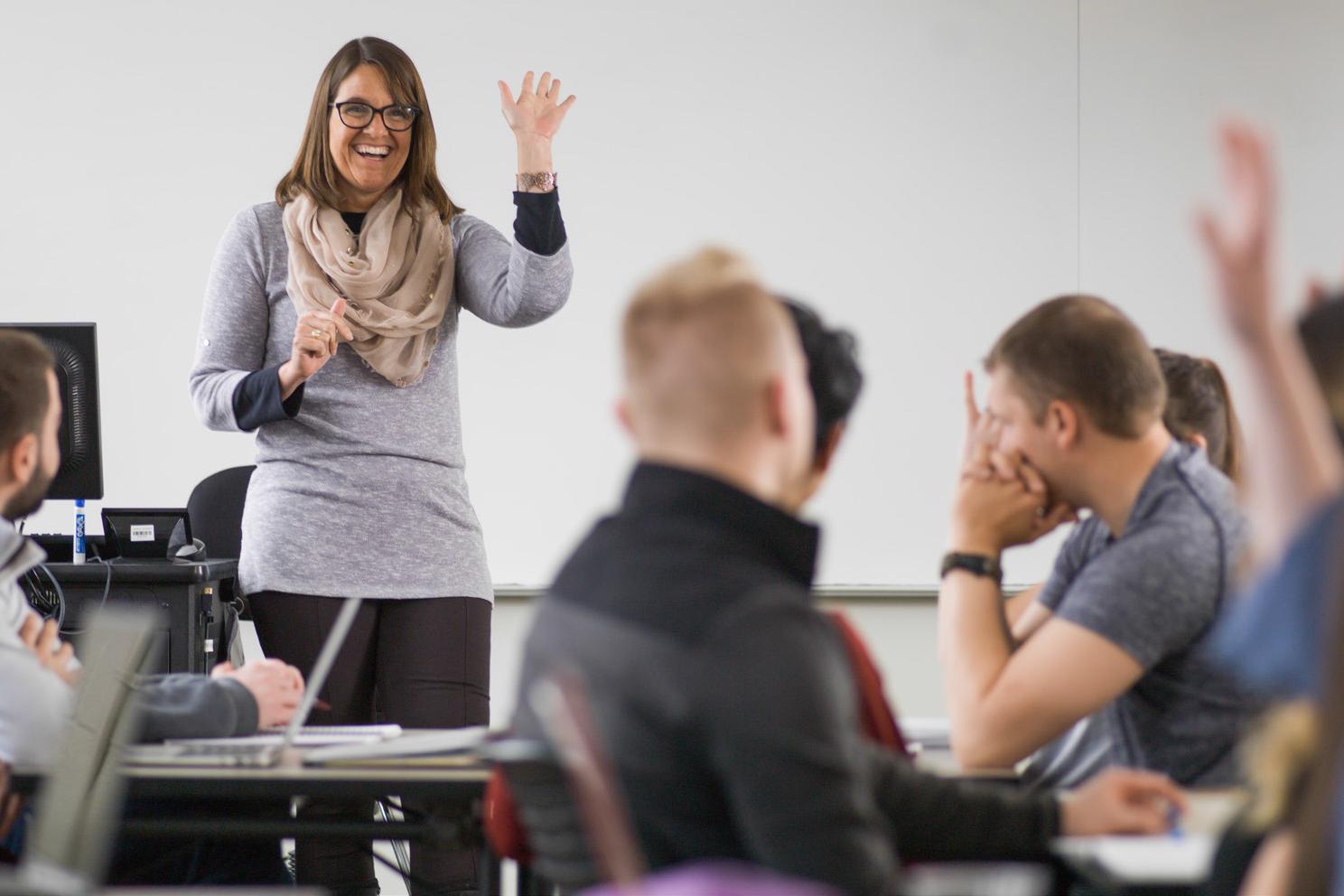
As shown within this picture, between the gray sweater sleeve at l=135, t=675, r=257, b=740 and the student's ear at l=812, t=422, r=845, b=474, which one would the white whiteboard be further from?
the student's ear at l=812, t=422, r=845, b=474

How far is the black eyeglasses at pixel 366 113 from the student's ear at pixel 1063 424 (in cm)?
128

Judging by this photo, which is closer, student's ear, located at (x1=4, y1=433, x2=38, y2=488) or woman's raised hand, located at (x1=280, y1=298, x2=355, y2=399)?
student's ear, located at (x1=4, y1=433, x2=38, y2=488)

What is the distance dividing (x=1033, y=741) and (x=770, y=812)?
0.74 m

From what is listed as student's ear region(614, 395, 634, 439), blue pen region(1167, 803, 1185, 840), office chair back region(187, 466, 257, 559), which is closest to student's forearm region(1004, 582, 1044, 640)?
blue pen region(1167, 803, 1185, 840)

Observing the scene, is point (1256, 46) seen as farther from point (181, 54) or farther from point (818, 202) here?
point (181, 54)

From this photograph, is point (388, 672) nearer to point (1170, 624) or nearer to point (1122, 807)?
point (1170, 624)

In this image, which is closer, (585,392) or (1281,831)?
(1281,831)

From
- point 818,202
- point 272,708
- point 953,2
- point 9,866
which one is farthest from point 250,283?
point 953,2

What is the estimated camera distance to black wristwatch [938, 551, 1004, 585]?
1815 millimetres

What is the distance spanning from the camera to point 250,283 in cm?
254

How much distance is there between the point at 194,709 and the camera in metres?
1.77

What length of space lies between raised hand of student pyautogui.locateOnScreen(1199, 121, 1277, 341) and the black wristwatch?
1004 mm

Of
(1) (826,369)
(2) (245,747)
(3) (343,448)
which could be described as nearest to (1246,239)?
(1) (826,369)

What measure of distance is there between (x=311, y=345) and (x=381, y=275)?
0.28m
